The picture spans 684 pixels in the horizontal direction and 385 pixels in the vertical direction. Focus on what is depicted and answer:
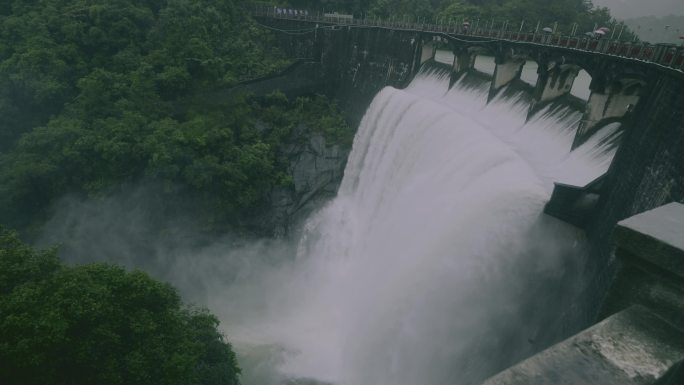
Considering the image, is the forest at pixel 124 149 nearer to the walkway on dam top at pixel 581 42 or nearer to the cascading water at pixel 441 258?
the cascading water at pixel 441 258

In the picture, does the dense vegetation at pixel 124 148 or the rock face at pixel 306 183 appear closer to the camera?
the dense vegetation at pixel 124 148

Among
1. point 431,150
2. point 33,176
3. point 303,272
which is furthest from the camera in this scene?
point 303,272

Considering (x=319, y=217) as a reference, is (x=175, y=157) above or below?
above

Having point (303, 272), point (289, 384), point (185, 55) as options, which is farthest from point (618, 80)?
point (185, 55)

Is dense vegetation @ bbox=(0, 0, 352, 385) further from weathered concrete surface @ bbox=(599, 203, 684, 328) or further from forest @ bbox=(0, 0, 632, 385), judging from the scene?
weathered concrete surface @ bbox=(599, 203, 684, 328)

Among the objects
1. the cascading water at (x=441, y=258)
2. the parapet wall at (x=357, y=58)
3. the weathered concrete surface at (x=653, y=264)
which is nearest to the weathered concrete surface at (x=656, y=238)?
the weathered concrete surface at (x=653, y=264)

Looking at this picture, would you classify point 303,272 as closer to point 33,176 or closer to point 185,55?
point 33,176
